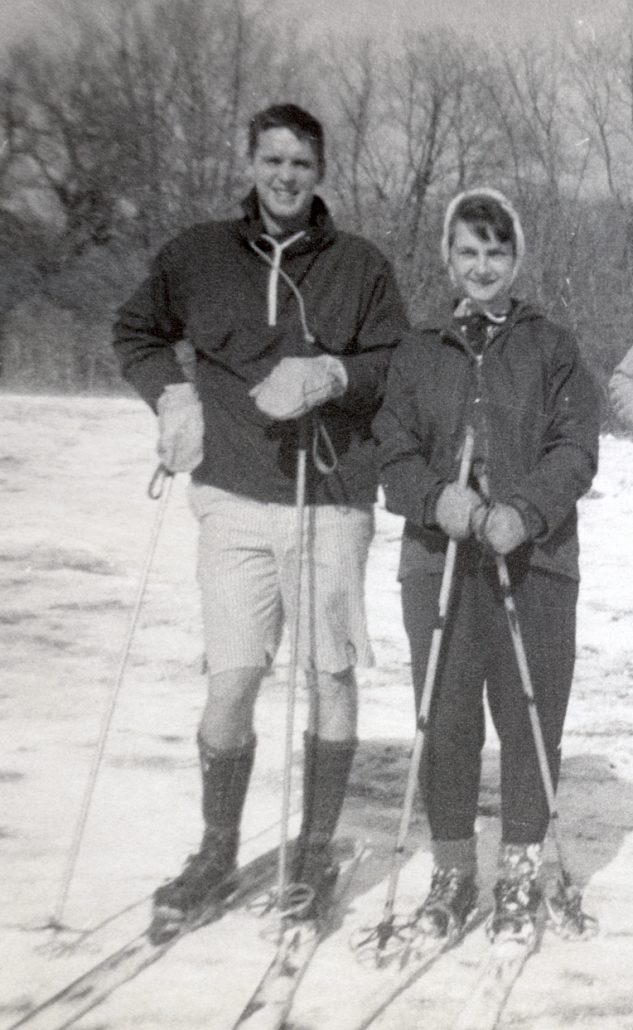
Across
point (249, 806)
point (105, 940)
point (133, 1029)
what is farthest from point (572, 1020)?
point (249, 806)

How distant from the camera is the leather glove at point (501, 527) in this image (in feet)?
6.91

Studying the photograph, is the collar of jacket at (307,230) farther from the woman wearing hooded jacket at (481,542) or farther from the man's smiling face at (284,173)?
the woman wearing hooded jacket at (481,542)

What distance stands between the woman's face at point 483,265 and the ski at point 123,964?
1321mm

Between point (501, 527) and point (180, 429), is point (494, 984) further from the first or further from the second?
point (180, 429)

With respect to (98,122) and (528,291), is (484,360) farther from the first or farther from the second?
(528,291)

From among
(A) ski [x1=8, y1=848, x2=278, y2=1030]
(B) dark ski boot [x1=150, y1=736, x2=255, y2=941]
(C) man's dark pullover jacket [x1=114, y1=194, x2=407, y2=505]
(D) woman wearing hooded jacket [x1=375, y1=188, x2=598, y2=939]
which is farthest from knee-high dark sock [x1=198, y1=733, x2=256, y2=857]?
(C) man's dark pullover jacket [x1=114, y1=194, x2=407, y2=505]

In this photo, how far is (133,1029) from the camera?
1.82 meters

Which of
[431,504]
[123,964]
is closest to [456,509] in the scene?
[431,504]

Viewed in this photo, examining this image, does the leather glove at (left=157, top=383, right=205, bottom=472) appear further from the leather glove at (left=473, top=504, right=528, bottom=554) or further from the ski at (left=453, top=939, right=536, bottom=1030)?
the ski at (left=453, top=939, right=536, bottom=1030)

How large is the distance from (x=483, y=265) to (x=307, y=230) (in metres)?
0.38

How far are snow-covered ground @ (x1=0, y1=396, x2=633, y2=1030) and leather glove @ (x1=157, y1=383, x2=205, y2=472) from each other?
2.93 ft

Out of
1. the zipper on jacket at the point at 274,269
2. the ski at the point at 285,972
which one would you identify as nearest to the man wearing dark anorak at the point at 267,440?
the zipper on jacket at the point at 274,269

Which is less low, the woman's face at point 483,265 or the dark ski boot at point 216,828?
the woman's face at point 483,265

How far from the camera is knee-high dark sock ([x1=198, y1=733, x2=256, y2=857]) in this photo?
2.39 metres
